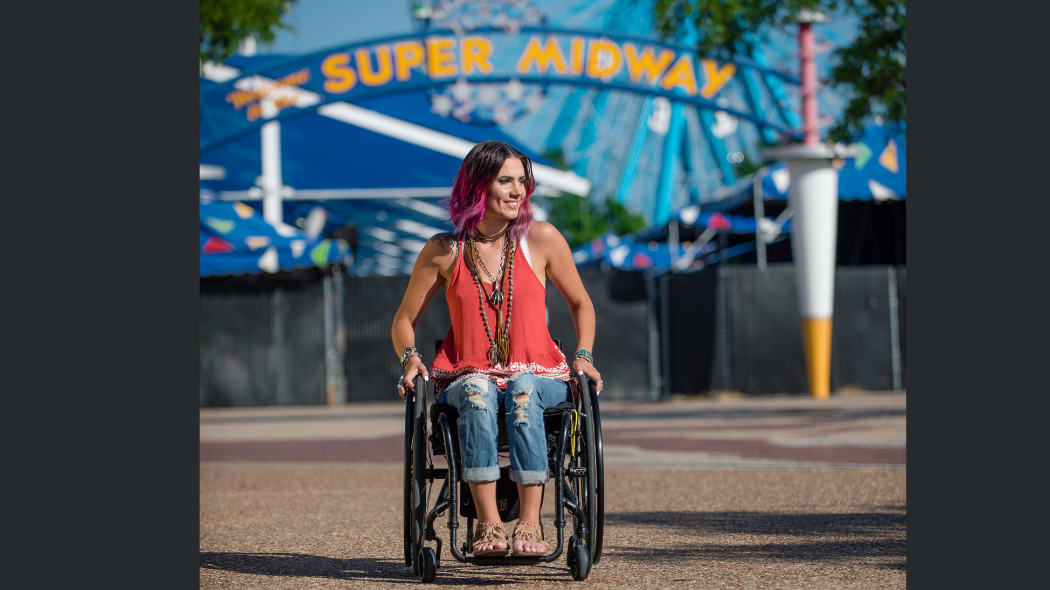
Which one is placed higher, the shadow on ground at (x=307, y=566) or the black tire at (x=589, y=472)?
the black tire at (x=589, y=472)

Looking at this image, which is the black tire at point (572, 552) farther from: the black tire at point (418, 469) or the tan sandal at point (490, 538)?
the black tire at point (418, 469)

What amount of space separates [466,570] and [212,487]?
3834 mm

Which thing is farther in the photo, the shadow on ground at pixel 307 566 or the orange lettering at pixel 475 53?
the orange lettering at pixel 475 53

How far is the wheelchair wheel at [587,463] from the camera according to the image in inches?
155

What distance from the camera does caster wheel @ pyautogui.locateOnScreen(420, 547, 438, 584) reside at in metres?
4.08

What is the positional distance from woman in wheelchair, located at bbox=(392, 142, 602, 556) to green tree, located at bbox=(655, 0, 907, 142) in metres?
7.16

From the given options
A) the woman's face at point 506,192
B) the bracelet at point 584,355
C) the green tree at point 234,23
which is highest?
the green tree at point 234,23

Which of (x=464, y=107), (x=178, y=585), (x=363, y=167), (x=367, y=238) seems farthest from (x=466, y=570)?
(x=367, y=238)

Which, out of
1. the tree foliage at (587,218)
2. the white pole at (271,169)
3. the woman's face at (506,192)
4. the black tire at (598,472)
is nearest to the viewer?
the black tire at (598,472)

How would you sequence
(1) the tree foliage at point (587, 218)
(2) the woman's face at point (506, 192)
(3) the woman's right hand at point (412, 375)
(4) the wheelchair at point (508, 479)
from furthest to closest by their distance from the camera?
1. (1) the tree foliage at point (587, 218)
2. (2) the woman's face at point (506, 192)
3. (3) the woman's right hand at point (412, 375)
4. (4) the wheelchair at point (508, 479)

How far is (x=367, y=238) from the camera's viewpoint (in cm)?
3462

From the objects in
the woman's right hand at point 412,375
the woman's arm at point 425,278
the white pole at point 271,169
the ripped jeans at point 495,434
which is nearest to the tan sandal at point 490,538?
the ripped jeans at point 495,434

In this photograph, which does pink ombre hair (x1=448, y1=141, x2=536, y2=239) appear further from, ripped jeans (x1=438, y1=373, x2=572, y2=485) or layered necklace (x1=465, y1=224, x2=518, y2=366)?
ripped jeans (x1=438, y1=373, x2=572, y2=485)

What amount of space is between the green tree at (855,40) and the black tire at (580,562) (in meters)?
7.70
